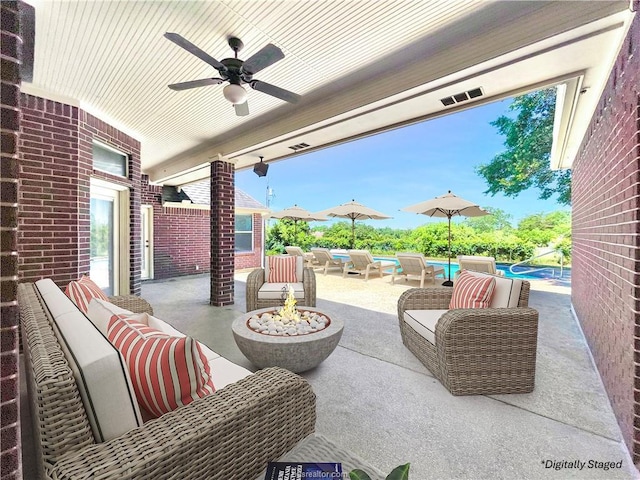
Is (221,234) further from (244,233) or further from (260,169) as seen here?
(244,233)

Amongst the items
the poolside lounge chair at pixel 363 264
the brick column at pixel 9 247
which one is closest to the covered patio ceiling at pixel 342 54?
the brick column at pixel 9 247

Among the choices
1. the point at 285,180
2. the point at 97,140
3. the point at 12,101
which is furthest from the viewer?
the point at 285,180

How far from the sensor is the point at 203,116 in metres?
4.42

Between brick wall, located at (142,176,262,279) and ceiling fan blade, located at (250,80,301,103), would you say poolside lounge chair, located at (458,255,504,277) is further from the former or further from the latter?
brick wall, located at (142,176,262,279)

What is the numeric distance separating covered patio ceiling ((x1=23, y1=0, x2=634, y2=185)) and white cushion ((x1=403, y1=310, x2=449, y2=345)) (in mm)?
2283

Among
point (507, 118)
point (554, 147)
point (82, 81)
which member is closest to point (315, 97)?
point (82, 81)

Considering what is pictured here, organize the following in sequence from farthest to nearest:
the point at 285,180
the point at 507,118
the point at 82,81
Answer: the point at 285,180 < the point at 507,118 < the point at 82,81

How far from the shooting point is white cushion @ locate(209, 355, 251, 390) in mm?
1760

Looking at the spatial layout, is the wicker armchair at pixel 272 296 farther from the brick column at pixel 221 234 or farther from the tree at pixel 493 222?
the tree at pixel 493 222

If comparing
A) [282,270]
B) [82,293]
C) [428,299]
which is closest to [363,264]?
[282,270]

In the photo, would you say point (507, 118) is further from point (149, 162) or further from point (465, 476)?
point (465, 476)

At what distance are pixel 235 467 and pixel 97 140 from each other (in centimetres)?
481

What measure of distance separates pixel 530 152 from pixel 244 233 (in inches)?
533

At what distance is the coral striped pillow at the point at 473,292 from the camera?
279 cm
